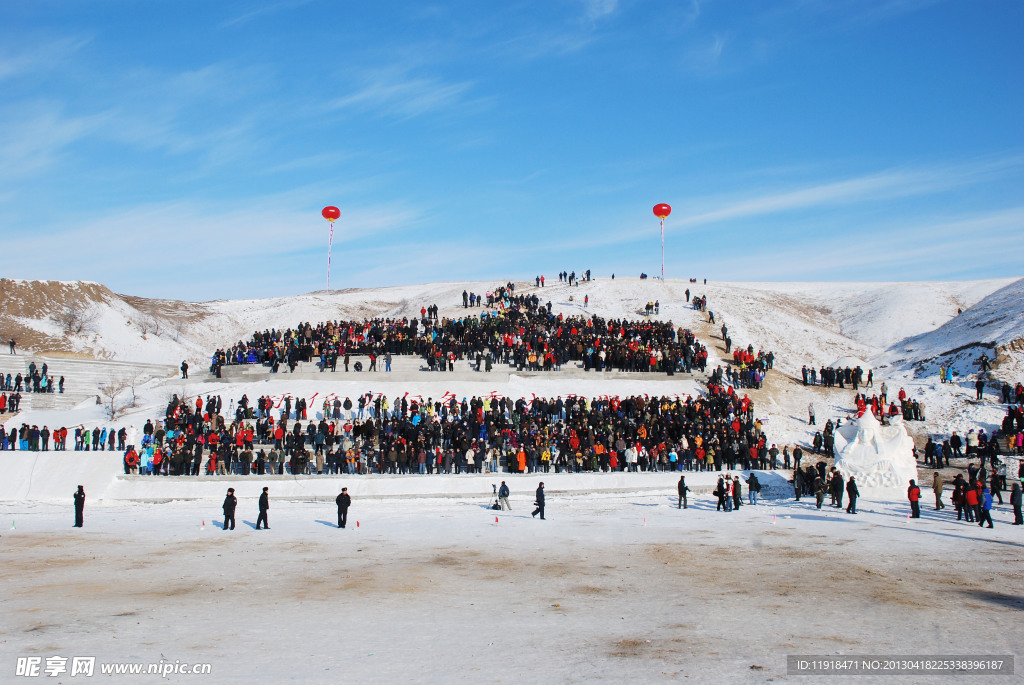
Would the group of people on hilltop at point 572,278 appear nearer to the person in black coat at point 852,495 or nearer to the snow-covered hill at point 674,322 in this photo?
the snow-covered hill at point 674,322

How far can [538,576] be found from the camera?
46.6 feet

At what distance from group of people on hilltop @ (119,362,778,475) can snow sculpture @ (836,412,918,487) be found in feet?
10.2

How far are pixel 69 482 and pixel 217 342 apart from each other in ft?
208

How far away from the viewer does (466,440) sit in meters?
27.4

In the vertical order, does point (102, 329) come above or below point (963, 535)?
above

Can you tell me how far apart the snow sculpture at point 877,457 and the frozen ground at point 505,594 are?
11.3ft

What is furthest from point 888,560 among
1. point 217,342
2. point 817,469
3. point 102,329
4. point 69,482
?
point 217,342

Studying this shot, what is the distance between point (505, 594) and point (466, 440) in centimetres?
1467

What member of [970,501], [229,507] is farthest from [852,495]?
[229,507]

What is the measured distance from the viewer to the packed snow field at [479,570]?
31.8ft

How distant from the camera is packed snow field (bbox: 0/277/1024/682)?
970 centimetres

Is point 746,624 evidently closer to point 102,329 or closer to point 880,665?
point 880,665

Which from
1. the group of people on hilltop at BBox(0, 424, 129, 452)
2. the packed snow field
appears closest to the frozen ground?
the packed snow field

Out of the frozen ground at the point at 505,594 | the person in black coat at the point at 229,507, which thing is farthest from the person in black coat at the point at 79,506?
the person in black coat at the point at 229,507
